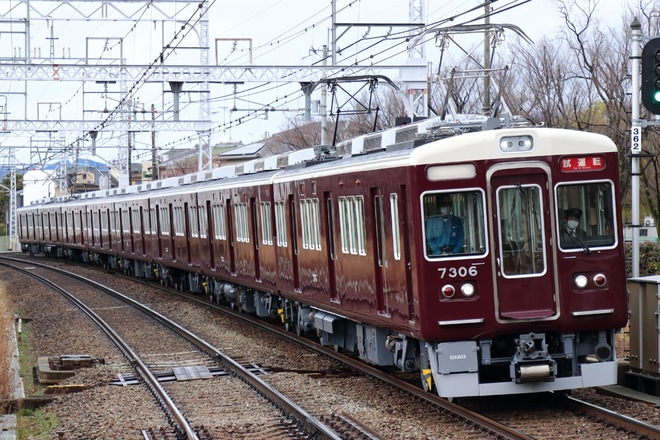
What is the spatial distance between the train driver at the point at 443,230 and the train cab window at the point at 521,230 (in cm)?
40

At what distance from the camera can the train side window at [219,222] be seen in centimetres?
2236

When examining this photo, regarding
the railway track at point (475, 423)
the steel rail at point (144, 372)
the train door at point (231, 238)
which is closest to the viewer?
the railway track at point (475, 423)

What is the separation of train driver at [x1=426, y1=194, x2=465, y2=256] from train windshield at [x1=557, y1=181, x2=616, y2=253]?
0.96 metres

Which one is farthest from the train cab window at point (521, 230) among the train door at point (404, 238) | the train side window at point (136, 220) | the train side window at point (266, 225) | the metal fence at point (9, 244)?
the metal fence at point (9, 244)

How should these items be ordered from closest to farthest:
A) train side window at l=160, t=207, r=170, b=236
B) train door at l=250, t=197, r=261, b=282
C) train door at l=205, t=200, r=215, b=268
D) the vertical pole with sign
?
the vertical pole with sign < train door at l=250, t=197, r=261, b=282 < train door at l=205, t=200, r=215, b=268 < train side window at l=160, t=207, r=170, b=236

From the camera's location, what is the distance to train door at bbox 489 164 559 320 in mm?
10203

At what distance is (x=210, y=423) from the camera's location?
423 inches

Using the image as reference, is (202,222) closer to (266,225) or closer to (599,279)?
(266,225)

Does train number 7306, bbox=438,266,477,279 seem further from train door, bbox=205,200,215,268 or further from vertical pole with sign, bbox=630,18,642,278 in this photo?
train door, bbox=205,200,215,268

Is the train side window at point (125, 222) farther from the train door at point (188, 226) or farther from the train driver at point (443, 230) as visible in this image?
the train driver at point (443, 230)

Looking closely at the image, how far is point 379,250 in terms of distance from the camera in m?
11.9

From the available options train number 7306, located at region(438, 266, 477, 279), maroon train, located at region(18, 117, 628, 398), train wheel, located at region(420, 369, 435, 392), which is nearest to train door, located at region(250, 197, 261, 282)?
maroon train, located at region(18, 117, 628, 398)

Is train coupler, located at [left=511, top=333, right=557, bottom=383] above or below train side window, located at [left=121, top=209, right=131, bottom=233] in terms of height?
below

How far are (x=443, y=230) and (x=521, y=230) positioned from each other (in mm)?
697
